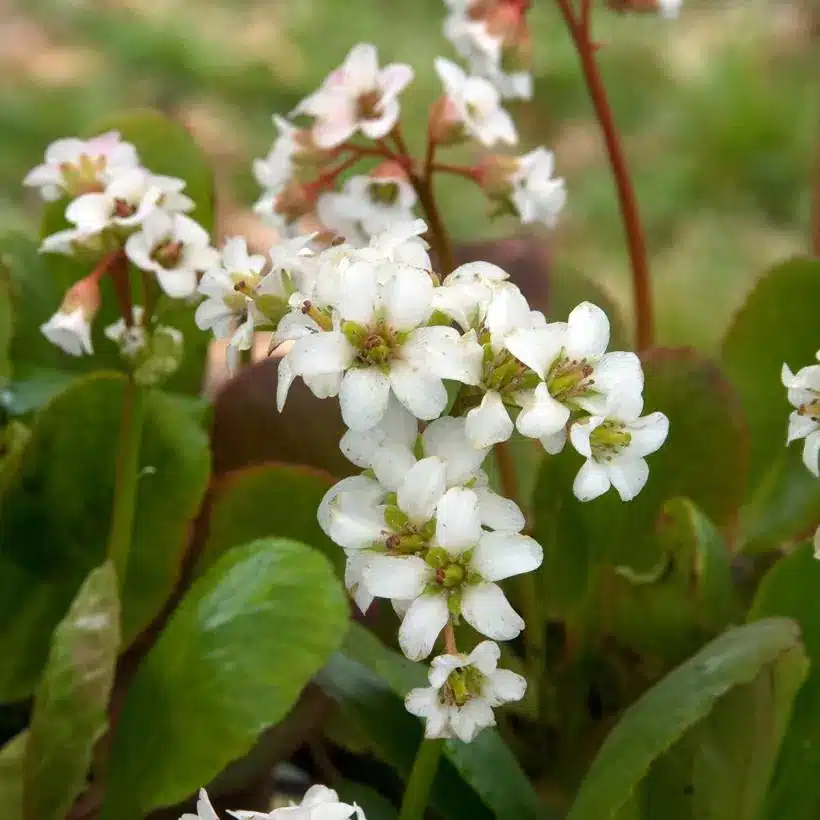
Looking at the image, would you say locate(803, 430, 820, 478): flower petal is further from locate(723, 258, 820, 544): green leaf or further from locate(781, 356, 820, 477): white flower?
locate(723, 258, 820, 544): green leaf

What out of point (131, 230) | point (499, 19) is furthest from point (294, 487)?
point (499, 19)

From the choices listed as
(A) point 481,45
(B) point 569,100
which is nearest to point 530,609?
(A) point 481,45

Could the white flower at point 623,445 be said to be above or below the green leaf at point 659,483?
below

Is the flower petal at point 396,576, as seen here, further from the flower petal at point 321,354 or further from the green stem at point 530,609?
the green stem at point 530,609

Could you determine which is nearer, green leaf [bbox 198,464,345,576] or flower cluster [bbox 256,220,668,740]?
flower cluster [bbox 256,220,668,740]

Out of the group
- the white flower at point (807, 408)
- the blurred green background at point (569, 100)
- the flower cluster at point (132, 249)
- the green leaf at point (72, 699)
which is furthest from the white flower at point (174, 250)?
the blurred green background at point (569, 100)

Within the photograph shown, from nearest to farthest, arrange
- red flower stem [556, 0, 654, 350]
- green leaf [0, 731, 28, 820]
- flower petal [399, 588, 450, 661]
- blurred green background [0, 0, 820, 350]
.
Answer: flower petal [399, 588, 450, 661] → green leaf [0, 731, 28, 820] → red flower stem [556, 0, 654, 350] → blurred green background [0, 0, 820, 350]

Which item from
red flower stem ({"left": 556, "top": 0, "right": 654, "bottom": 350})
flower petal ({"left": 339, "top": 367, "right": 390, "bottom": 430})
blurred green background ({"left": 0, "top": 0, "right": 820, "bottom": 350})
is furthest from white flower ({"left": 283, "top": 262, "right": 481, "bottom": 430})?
blurred green background ({"left": 0, "top": 0, "right": 820, "bottom": 350})

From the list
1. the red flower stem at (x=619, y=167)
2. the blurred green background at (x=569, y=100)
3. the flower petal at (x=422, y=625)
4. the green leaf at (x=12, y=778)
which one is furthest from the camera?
the blurred green background at (x=569, y=100)
